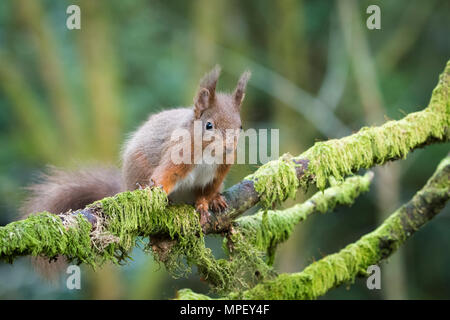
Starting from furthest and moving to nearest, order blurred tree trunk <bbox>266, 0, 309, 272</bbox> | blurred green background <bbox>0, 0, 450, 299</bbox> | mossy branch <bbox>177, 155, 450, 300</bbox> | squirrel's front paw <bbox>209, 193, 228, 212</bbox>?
→ blurred tree trunk <bbox>266, 0, 309, 272</bbox> → blurred green background <bbox>0, 0, 450, 299</bbox> → mossy branch <bbox>177, 155, 450, 300</bbox> → squirrel's front paw <bbox>209, 193, 228, 212</bbox>

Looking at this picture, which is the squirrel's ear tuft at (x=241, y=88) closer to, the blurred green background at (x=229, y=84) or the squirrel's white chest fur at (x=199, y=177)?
the squirrel's white chest fur at (x=199, y=177)

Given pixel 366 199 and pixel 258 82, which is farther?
pixel 366 199

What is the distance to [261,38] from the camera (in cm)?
911

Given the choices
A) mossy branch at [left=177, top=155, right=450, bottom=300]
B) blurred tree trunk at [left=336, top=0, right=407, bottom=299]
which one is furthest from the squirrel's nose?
blurred tree trunk at [left=336, top=0, right=407, bottom=299]

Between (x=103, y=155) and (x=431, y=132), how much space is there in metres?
5.03

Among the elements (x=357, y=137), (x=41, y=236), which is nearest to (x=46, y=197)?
(x=41, y=236)

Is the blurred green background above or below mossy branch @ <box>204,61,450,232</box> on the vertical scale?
above

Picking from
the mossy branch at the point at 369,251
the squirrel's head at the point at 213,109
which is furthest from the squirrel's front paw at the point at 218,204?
the mossy branch at the point at 369,251

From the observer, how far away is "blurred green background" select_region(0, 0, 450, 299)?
22.3 ft

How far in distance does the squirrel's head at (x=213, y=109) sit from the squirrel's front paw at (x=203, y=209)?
401 millimetres

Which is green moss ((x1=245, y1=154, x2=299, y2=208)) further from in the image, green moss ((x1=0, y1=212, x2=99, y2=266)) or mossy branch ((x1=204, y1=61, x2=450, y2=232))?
green moss ((x1=0, y1=212, x2=99, y2=266))

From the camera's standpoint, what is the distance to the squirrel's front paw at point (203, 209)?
8.49 feet

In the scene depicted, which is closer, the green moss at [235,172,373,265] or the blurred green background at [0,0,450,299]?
the green moss at [235,172,373,265]

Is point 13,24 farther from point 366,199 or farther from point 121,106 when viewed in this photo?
point 366,199
